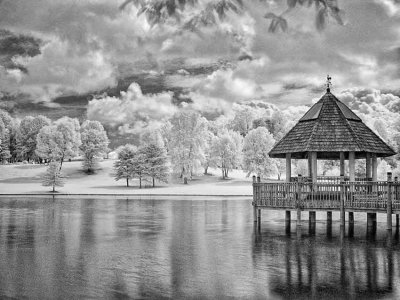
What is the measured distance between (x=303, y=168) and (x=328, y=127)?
5415 cm

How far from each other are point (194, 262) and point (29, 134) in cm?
10476

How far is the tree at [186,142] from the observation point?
8062 centimetres

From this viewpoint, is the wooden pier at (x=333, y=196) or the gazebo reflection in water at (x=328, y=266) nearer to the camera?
the gazebo reflection in water at (x=328, y=266)

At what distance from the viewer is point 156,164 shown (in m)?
78.0

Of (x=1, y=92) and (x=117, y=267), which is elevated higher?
(x=1, y=92)

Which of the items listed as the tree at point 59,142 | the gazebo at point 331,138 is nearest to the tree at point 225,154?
the tree at point 59,142

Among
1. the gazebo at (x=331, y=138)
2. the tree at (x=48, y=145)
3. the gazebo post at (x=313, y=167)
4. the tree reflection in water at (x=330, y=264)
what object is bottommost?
the tree reflection in water at (x=330, y=264)

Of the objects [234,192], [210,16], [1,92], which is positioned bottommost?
[234,192]

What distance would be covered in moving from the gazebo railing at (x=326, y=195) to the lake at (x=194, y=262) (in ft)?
4.76

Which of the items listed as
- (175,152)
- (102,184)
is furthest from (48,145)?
(175,152)

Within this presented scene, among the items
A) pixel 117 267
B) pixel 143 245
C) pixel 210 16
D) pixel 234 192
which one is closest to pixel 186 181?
pixel 234 192

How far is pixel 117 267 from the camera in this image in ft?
50.4

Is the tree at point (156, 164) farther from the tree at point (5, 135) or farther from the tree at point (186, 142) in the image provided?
the tree at point (5, 135)

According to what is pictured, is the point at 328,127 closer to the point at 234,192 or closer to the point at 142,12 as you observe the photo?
the point at 142,12
